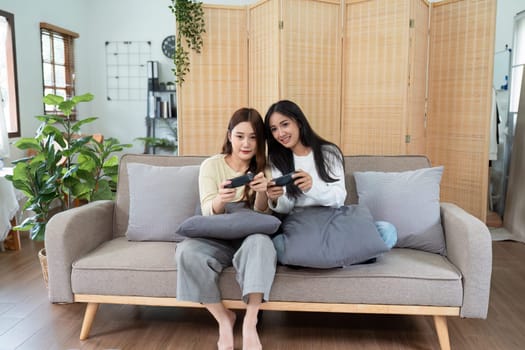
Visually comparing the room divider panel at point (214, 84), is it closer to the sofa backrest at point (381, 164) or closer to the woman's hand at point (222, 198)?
the sofa backrest at point (381, 164)

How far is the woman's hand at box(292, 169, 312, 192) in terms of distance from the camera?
2076 millimetres

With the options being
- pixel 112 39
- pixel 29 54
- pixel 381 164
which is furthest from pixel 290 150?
pixel 112 39

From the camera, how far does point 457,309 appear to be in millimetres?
1949

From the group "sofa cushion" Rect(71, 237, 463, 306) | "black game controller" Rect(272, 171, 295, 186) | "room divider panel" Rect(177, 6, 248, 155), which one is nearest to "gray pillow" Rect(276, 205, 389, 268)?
"sofa cushion" Rect(71, 237, 463, 306)

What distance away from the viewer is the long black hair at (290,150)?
7.28 feet

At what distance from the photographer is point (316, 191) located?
7.20 feet

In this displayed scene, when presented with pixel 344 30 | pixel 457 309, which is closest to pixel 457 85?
pixel 344 30

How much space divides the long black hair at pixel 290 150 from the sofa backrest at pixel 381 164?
11.0 inches

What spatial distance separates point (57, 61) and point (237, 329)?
4406 millimetres

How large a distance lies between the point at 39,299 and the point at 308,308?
5.14 ft

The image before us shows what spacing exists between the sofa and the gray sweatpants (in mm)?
78

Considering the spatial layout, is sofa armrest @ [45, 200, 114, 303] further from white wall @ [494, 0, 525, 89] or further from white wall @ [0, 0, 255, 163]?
white wall @ [494, 0, 525, 89]

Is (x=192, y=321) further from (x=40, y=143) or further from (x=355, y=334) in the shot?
(x=40, y=143)

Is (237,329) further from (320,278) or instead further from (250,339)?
(320,278)
